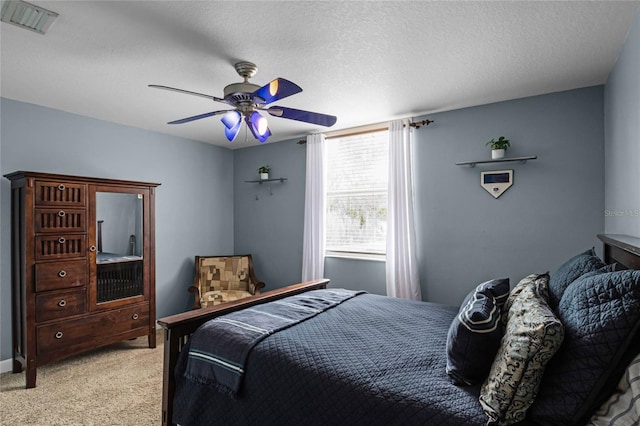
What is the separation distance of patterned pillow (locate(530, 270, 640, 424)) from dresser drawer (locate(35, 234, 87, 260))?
3569 mm

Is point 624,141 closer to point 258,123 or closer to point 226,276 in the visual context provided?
point 258,123

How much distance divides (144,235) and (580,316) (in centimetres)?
372

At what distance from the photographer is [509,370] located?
4.06 ft

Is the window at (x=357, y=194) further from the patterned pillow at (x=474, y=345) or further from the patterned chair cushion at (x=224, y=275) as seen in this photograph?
the patterned pillow at (x=474, y=345)

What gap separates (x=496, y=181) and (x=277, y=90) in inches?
92.8

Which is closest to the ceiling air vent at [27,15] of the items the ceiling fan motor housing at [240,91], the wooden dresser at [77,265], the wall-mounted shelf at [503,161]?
the ceiling fan motor housing at [240,91]

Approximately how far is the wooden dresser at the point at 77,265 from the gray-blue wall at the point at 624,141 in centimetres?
Result: 401

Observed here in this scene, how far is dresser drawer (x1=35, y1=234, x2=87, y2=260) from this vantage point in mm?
3020

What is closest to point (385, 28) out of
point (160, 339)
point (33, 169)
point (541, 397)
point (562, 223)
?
point (541, 397)

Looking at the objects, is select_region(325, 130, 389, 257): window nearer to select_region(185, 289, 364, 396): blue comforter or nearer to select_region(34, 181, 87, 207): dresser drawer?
select_region(185, 289, 364, 396): blue comforter

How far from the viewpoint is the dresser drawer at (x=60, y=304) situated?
302 cm

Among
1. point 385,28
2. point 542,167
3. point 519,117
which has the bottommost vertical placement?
point 542,167

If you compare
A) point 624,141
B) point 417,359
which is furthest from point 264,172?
point 624,141

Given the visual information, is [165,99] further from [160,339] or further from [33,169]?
[160,339]
